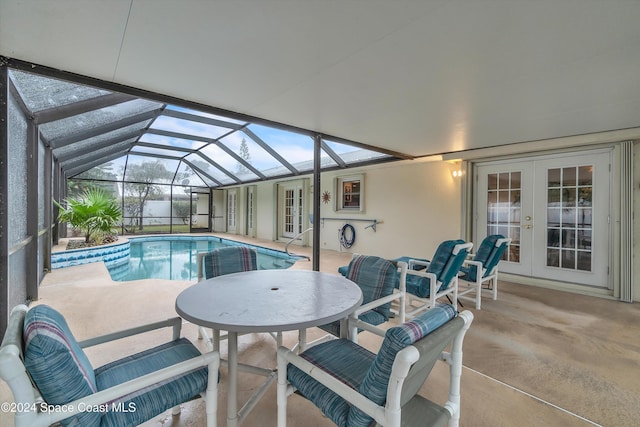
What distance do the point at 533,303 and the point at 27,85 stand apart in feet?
20.5

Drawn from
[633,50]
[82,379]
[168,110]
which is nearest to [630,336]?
[633,50]

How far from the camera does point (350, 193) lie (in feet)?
25.1

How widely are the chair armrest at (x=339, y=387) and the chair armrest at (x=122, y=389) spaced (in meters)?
0.29

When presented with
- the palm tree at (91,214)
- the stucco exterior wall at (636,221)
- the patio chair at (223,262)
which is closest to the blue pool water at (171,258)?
the palm tree at (91,214)

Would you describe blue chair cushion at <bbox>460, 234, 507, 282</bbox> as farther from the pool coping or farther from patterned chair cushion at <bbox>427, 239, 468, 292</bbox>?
the pool coping

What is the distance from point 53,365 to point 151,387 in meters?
0.42

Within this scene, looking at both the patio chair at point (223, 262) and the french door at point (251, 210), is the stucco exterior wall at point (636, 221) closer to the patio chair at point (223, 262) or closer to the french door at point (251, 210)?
the patio chair at point (223, 262)

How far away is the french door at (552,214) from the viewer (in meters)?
4.09

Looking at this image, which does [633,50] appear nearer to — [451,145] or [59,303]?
[451,145]

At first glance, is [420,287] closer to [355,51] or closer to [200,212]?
[355,51]

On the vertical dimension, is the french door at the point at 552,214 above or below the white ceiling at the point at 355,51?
below

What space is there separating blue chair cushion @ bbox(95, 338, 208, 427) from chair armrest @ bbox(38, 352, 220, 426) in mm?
67

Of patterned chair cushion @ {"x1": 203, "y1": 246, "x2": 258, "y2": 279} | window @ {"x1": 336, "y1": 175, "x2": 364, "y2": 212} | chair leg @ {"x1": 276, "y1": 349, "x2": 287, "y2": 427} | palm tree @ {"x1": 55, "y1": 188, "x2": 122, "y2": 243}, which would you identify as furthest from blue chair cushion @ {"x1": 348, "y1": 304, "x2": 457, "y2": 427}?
palm tree @ {"x1": 55, "y1": 188, "x2": 122, "y2": 243}

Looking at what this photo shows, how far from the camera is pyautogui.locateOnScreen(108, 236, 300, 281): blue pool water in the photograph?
5840 millimetres
